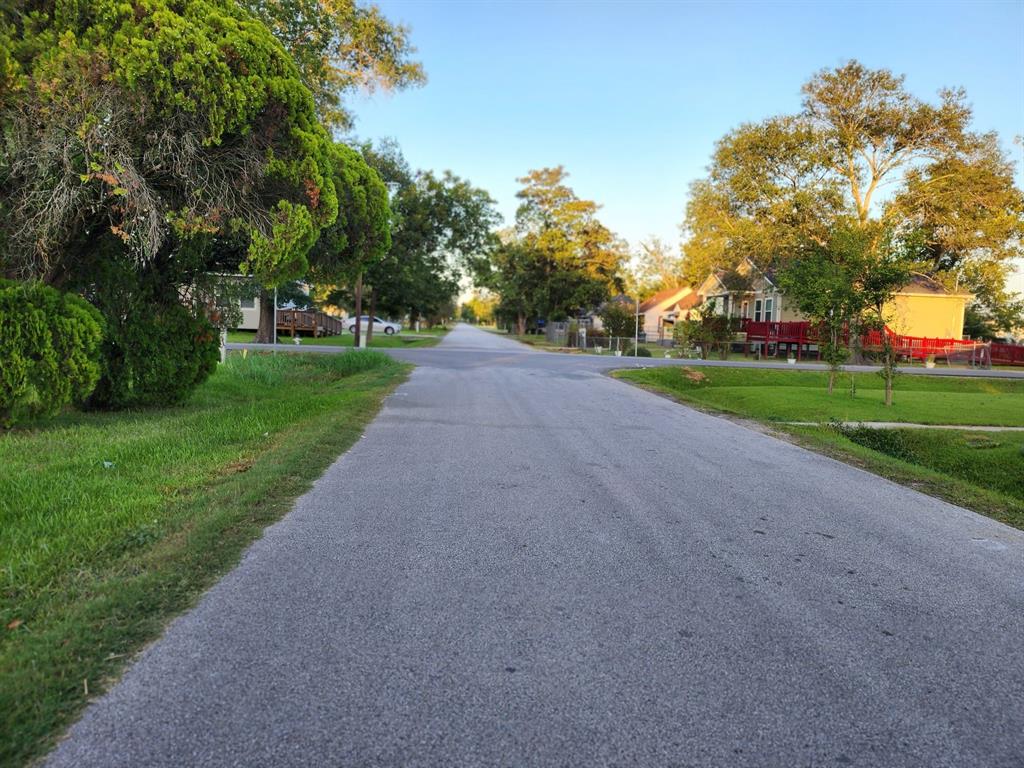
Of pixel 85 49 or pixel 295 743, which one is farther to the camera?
pixel 85 49

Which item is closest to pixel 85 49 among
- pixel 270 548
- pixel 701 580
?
pixel 270 548

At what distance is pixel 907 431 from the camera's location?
12.2m

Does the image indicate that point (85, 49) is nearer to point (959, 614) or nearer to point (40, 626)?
point (40, 626)

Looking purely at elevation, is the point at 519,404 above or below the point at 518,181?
below

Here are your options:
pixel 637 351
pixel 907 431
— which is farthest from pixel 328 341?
pixel 907 431

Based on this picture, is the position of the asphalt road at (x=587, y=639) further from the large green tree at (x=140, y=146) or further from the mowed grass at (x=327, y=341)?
the mowed grass at (x=327, y=341)

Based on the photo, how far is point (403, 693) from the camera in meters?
2.53

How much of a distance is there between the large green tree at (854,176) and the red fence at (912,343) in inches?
151

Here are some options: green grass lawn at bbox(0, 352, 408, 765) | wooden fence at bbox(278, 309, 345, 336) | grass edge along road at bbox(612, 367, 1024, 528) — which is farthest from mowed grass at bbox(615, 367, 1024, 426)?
wooden fence at bbox(278, 309, 345, 336)

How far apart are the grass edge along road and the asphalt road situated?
1.76 metres

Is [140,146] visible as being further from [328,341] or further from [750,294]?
[750,294]

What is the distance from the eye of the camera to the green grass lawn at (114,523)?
8.48ft

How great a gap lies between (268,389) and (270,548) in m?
9.42

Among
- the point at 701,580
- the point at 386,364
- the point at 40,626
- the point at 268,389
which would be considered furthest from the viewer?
the point at 386,364
